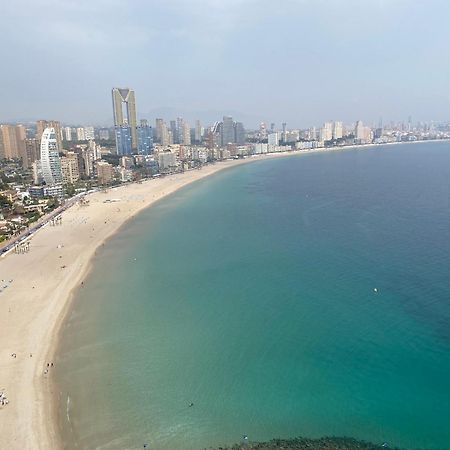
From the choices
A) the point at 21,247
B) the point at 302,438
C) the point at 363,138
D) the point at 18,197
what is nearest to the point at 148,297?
the point at 302,438

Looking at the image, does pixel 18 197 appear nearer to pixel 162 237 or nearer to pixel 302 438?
pixel 162 237

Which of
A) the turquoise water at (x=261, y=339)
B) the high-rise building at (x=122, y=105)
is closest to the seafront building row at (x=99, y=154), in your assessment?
the high-rise building at (x=122, y=105)

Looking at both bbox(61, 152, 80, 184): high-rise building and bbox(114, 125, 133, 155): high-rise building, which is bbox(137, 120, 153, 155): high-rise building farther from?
bbox(61, 152, 80, 184): high-rise building

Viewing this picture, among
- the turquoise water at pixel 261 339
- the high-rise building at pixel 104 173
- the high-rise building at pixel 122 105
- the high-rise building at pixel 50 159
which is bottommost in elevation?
the turquoise water at pixel 261 339

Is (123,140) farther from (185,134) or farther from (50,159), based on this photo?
(185,134)

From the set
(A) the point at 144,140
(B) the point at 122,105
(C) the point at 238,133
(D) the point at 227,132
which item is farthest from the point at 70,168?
(C) the point at 238,133

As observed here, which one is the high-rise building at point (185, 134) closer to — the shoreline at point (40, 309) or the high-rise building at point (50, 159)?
the high-rise building at point (50, 159)

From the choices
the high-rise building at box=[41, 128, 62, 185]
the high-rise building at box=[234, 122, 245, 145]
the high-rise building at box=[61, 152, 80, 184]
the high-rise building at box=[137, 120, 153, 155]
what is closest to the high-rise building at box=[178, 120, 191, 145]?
the high-rise building at box=[234, 122, 245, 145]
